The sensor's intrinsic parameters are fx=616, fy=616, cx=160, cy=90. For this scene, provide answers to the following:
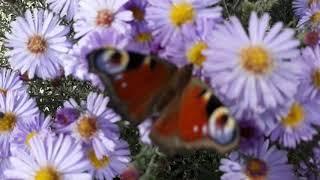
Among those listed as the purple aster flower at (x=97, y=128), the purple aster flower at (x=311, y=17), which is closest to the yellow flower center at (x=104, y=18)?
the purple aster flower at (x=97, y=128)

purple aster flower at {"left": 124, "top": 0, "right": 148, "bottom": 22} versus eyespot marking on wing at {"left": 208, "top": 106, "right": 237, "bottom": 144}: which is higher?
purple aster flower at {"left": 124, "top": 0, "right": 148, "bottom": 22}

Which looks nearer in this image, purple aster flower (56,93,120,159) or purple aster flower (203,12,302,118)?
purple aster flower (203,12,302,118)

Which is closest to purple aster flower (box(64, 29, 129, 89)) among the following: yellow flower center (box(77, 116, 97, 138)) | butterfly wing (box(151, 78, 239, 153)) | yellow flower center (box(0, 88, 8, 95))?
yellow flower center (box(77, 116, 97, 138))

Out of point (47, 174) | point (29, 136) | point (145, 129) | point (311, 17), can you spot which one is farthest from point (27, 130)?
point (311, 17)

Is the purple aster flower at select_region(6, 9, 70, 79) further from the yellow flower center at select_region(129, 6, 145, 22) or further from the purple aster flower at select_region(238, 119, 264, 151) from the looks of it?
the purple aster flower at select_region(238, 119, 264, 151)

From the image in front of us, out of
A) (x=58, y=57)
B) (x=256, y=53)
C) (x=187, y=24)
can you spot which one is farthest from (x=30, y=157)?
(x=256, y=53)

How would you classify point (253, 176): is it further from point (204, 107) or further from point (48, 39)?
point (48, 39)

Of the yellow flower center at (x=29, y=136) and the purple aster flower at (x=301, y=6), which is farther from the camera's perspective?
the purple aster flower at (x=301, y=6)

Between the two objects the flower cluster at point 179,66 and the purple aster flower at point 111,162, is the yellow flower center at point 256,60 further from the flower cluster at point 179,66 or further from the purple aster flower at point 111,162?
the purple aster flower at point 111,162
